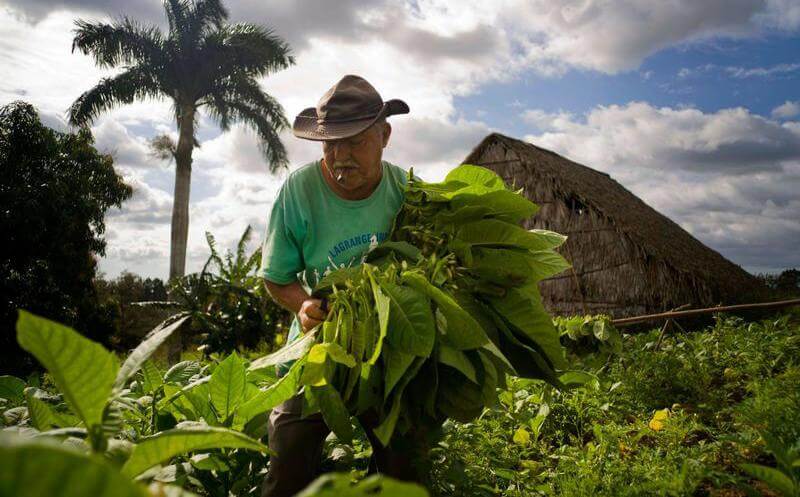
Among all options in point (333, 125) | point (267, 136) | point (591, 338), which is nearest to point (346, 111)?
point (333, 125)

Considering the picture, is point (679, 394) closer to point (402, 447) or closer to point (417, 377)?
point (402, 447)

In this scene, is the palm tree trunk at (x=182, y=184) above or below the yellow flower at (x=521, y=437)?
above

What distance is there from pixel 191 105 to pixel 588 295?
611 inches

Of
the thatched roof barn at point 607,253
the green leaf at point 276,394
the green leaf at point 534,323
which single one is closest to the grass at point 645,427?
the green leaf at point 534,323

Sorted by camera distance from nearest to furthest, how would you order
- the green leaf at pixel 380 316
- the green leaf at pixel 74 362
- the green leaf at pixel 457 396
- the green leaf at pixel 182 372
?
the green leaf at pixel 74 362 < the green leaf at pixel 380 316 < the green leaf at pixel 457 396 < the green leaf at pixel 182 372

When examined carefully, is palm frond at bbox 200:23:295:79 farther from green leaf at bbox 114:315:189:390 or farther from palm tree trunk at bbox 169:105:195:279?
green leaf at bbox 114:315:189:390

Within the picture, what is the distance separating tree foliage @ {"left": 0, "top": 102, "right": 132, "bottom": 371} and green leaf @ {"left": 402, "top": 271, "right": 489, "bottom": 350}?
12.8m

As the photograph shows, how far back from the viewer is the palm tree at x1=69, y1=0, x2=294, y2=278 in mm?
18984

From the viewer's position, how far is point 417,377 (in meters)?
1.36

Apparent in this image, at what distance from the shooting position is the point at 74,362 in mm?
769

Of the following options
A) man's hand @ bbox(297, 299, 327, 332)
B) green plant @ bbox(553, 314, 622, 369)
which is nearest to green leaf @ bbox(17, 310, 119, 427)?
man's hand @ bbox(297, 299, 327, 332)

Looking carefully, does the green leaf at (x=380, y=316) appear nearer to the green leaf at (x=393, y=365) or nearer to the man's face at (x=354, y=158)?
the green leaf at (x=393, y=365)

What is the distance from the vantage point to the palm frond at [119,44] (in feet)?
59.3

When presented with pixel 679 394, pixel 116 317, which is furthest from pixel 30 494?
pixel 116 317
